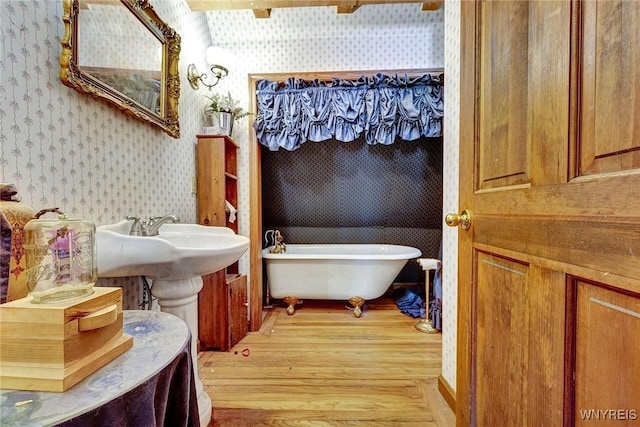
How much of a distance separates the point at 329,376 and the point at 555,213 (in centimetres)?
143

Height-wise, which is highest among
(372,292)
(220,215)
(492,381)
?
(220,215)

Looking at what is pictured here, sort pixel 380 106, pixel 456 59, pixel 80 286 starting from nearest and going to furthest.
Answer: pixel 80 286
pixel 456 59
pixel 380 106

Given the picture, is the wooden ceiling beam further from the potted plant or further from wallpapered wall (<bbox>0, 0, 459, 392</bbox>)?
the potted plant

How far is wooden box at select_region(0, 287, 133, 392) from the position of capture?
1.45 ft

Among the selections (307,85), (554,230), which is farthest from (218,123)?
(554,230)

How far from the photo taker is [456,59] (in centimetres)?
130

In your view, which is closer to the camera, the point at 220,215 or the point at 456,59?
the point at 456,59

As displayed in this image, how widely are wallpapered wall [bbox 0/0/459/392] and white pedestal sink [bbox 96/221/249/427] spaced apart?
222 millimetres

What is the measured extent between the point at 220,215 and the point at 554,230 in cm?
179

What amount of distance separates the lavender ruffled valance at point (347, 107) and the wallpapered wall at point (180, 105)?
171mm

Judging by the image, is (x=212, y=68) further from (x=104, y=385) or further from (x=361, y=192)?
(x=104, y=385)

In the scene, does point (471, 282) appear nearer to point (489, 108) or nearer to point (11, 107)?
point (489, 108)

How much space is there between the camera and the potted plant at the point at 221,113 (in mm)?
2006

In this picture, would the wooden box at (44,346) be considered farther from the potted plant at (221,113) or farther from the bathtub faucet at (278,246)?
the bathtub faucet at (278,246)
